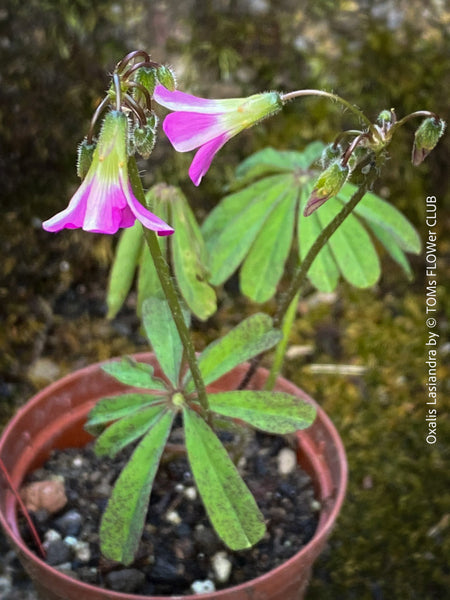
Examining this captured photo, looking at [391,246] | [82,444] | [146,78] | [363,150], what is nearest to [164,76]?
[146,78]

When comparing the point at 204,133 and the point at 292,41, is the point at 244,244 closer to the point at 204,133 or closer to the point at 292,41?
the point at 204,133

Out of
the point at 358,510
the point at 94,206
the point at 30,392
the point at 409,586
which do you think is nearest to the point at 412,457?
the point at 358,510

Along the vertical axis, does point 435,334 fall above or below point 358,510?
above

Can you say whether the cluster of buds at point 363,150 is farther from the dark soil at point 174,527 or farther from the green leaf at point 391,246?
the dark soil at point 174,527

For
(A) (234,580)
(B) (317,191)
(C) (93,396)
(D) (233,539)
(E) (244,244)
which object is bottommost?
(A) (234,580)

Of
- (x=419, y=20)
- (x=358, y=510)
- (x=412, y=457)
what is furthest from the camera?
(x=419, y=20)

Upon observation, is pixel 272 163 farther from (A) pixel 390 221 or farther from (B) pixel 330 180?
(B) pixel 330 180
